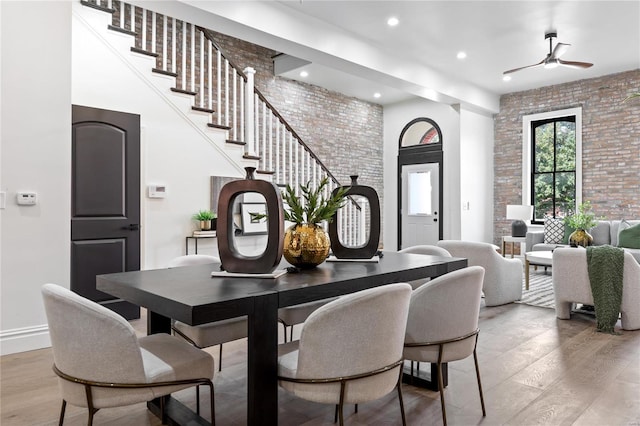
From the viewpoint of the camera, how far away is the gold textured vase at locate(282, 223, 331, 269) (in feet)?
7.38

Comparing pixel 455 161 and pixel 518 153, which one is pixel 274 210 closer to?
pixel 455 161

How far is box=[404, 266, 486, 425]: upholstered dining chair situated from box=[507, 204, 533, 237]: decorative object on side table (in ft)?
20.1

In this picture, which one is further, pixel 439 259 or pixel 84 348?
pixel 439 259

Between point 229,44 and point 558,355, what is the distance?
19.9 feet

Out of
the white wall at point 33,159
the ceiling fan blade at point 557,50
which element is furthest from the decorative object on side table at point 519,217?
the white wall at point 33,159

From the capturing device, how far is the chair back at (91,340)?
1508 millimetres

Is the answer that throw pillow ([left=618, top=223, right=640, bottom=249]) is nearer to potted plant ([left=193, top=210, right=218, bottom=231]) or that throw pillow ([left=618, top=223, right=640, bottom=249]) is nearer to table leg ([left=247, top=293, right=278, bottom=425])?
potted plant ([left=193, top=210, right=218, bottom=231])

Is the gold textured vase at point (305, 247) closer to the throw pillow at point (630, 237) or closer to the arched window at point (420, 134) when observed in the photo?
the throw pillow at point (630, 237)

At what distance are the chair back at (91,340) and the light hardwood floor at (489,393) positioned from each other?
0.78m

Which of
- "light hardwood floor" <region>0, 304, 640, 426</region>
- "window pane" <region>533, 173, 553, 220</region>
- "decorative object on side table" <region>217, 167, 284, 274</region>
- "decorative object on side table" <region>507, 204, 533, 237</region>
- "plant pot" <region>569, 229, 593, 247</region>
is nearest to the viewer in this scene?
"decorative object on side table" <region>217, 167, 284, 274</region>

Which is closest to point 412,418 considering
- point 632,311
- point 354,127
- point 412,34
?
point 632,311

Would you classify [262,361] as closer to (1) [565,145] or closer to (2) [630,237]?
(2) [630,237]

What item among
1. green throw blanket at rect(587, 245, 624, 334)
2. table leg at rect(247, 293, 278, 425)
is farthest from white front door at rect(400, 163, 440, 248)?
table leg at rect(247, 293, 278, 425)

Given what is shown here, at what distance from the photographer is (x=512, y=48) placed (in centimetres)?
625
